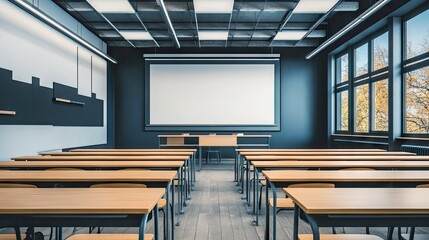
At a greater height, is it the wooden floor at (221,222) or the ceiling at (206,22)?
the ceiling at (206,22)

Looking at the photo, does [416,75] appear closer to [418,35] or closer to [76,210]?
[418,35]

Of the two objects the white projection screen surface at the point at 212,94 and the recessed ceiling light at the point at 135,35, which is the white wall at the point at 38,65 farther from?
the white projection screen surface at the point at 212,94

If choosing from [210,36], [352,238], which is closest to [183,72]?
[210,36]

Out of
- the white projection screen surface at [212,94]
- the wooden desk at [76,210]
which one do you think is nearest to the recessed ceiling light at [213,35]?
the white projection screen surface at [212,94]

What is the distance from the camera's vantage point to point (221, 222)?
366 cm

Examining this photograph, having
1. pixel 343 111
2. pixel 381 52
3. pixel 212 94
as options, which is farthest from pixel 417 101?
pixel 212 94

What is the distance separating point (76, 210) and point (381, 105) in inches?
284

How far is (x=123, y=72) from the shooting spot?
10.4 m

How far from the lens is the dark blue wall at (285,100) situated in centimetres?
1031

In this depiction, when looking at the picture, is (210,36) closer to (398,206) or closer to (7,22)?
(7,22)

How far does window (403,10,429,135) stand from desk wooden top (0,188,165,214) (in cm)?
562

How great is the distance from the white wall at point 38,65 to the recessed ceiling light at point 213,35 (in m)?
2.93

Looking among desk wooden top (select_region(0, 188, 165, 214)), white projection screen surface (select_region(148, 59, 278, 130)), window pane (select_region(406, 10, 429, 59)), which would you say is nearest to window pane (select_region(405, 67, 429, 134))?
window pane (select_region(406, 10, 429, 59))

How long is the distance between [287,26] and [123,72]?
4981mm
